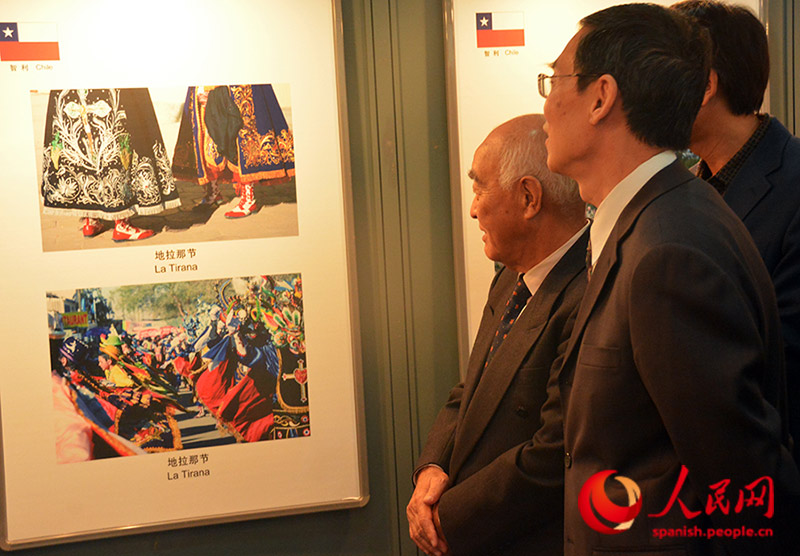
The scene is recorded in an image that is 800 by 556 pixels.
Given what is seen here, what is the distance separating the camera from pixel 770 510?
40.0 inches

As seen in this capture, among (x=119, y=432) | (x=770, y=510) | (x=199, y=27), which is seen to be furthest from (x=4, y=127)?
(x=770, y=510)

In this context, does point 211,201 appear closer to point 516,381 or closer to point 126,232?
point 126,232

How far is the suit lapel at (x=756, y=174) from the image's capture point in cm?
148

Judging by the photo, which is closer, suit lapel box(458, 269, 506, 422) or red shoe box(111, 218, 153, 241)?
suit lapel box(458, 269, 506, 422)

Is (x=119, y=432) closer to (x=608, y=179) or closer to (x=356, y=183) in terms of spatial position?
(x=356, y=183)

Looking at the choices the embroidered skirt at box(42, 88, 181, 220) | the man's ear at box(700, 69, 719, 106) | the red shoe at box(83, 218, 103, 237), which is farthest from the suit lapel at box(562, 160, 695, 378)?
the red shoe at box(83, 218, 103, 237)

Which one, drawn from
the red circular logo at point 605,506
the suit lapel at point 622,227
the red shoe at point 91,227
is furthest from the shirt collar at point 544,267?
the red shoe at point 91,227

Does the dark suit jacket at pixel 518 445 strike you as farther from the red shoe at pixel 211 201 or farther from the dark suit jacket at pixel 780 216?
the red shoe at pixel 211 201

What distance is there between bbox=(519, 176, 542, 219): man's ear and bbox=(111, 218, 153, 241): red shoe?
1166 millimetres

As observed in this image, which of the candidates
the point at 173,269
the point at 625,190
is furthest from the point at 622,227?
the point at 173,269

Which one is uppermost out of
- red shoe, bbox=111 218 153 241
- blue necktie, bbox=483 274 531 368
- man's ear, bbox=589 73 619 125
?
man's ear, bbox=589 73 619 125

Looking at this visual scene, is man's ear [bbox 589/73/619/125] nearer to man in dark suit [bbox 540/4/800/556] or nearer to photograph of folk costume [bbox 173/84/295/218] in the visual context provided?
man in dark suit [bbox 540/4/800/556]

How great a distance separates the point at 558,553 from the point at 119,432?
4.52ft

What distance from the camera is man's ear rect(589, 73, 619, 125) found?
1.16 metres
